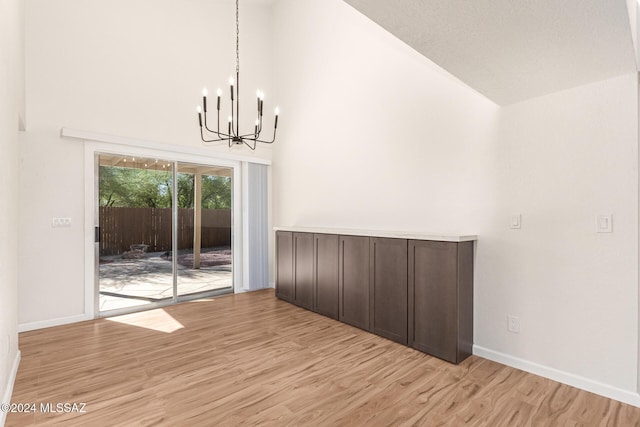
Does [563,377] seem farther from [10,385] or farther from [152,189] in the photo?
[152,189]

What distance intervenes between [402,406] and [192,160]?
4.48 meters

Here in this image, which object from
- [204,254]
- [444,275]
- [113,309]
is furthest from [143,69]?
[444,275]

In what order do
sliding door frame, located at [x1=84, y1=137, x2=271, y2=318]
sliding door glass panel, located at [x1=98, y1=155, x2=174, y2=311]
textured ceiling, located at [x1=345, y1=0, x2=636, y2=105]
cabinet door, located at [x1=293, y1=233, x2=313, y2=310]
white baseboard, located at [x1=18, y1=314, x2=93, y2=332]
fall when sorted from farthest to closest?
cabinet door, located at [x1=293, y1=233, x2=313, y2=310]
sliding door glass panel, located at [x1=98, y1=155, x2=174, y2=311]
sliding door frame, located at [x1=84, y1=137, x2=271, y2=318]
white baseboard, located at [x1=18, y1=314, x2=93, y2=332]
textured ceiling, located at [x1=345, y1=0, x2=636, y2=105]

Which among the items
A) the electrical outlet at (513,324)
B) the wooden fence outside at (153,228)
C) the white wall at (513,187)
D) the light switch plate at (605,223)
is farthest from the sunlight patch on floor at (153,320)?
the light switch plate at (605,223)

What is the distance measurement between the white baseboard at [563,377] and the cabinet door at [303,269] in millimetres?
2218

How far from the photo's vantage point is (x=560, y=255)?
2533 millimetres

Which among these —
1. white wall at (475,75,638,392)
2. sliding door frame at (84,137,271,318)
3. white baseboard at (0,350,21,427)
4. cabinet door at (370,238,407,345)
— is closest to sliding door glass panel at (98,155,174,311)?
sliding door frame at (84,137,271,318)

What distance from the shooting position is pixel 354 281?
380 cm

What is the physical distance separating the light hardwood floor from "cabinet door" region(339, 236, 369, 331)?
0.69ft

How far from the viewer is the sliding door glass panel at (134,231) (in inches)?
168

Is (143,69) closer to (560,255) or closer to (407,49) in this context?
(407,49)

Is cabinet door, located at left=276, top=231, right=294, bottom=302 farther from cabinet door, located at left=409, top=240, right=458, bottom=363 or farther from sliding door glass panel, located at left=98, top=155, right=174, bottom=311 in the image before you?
cabinet door, located at left=409, top=240, right=458, bottom=363

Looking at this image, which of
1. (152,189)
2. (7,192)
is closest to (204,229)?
(152,189)

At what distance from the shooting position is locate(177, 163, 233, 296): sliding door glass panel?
500 cm
